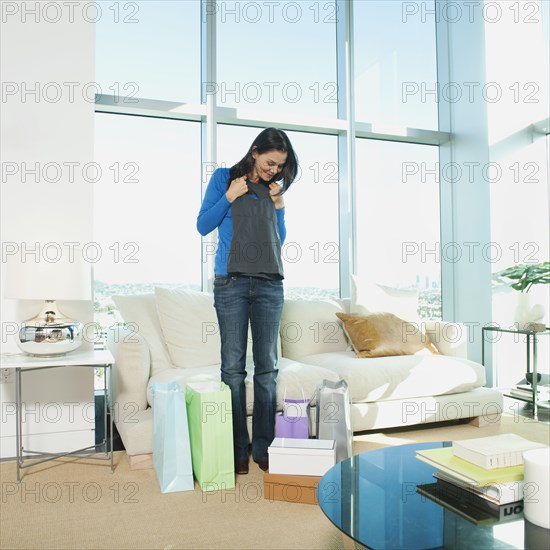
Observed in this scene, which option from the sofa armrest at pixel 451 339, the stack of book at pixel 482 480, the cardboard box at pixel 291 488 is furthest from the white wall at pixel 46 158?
the sofa armrest at pixel 451 339

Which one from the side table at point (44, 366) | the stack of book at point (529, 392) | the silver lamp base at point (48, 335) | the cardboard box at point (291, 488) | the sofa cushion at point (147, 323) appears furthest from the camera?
the stack of book at point (529, 392)

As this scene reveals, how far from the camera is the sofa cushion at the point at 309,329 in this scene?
338cm

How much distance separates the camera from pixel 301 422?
7.80 ft

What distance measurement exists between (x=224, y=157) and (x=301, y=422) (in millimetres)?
2247

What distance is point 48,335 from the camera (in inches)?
96.0

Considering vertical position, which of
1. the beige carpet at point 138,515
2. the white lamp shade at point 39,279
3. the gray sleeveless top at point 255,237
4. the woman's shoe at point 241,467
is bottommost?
the beige carpet at point 138,515

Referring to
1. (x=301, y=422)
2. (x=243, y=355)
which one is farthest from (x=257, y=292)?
(x=301, y=422)

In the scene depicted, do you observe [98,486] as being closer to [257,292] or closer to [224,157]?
[257,292]

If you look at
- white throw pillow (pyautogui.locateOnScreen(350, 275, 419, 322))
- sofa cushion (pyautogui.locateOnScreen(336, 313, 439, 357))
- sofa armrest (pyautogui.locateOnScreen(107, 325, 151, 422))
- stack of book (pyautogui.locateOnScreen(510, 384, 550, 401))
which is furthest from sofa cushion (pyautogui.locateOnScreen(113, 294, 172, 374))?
stack of book (pyautogui.locateOnScreen(510, 384, 550, 401))

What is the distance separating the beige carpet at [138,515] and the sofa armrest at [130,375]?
28 cm

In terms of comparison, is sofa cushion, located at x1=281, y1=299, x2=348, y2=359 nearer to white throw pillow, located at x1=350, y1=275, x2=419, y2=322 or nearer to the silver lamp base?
white throw pillow, located at x1=350, y1=275, x2=419, y2=322

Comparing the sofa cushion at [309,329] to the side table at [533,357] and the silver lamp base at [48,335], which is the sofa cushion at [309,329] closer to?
the side table at [533,357]

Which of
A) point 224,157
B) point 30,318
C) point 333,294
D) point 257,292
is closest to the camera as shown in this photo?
point 257,292

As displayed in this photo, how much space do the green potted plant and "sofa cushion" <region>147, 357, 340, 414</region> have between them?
5.06 feet
